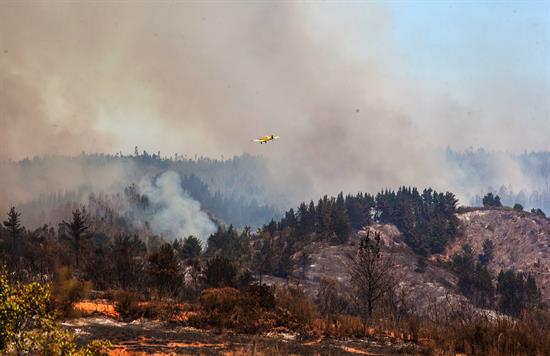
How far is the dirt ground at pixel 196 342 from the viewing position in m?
21.0

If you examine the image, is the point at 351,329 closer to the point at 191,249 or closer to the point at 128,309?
the point at 128,309

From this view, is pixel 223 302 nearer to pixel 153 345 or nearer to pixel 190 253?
pixel 153 345

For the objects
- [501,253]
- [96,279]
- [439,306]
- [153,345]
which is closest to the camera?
[153,345]

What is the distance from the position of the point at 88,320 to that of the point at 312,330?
13.3 metres

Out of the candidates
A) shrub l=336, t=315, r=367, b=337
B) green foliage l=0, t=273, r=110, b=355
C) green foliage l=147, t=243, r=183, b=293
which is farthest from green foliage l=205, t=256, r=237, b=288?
green foliage l=0, t=273, r=110, b=355

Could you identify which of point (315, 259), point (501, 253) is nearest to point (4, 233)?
point (315, 259)

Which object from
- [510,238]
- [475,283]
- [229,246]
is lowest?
[475,283]

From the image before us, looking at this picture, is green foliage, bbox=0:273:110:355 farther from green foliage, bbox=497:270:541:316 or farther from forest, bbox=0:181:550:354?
green foliage, bbox=497:270:541:316

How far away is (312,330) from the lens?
91.2 ft

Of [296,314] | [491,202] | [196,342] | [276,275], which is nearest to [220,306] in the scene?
[296,314]

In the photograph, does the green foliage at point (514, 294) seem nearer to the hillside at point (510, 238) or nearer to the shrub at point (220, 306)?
the hillside at point (510, 238)

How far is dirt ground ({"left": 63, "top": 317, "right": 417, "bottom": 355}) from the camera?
2098 cm

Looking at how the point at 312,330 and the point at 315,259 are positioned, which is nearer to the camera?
the point at 312,330

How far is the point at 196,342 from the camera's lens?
915 inches
